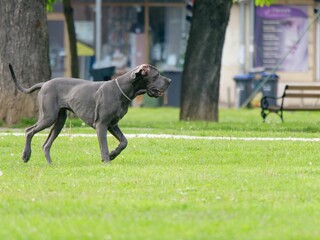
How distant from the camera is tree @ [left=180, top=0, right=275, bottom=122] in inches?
1077

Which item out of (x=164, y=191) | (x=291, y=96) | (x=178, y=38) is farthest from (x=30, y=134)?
(x=178, y=38)

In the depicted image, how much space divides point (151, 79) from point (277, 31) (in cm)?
2905

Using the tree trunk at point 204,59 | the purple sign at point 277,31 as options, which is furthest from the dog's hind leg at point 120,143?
the purple sign at point 277,31

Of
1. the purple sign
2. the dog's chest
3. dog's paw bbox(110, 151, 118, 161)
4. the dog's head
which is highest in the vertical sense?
the purple sign

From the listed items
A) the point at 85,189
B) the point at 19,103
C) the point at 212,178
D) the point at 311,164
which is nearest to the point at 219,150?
the point at 311,164

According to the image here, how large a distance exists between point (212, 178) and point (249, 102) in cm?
2853

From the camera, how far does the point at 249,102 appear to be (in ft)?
139

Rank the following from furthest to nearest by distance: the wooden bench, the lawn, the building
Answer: the building < the wooden bench < the lawn

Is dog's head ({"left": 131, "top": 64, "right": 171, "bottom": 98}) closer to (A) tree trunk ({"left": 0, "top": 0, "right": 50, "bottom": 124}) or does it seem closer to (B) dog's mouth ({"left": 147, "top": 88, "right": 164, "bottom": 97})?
(B) dog's mouth ({"left": 147, "top": 88, "right": 164, "bottom": 97})

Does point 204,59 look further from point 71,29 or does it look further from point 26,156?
point 26,156

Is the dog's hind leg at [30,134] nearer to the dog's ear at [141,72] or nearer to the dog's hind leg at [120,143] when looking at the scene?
the dog's hind leg at [120,143]

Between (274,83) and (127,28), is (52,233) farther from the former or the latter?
(127,28)

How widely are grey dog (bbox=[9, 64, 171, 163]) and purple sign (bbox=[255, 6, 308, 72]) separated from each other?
2837 cm

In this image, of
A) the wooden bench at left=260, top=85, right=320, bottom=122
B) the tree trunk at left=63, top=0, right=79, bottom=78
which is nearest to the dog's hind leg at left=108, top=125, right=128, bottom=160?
the wooden bench at left=260, top=85, right=320, bottom=122
